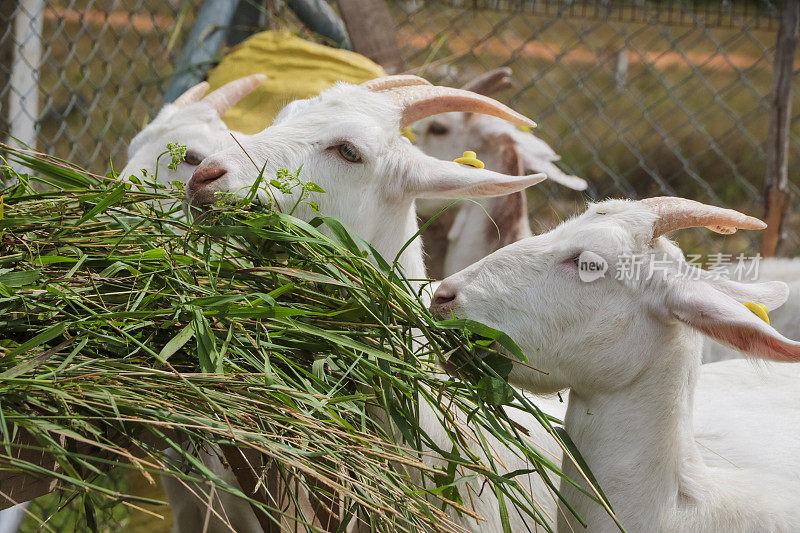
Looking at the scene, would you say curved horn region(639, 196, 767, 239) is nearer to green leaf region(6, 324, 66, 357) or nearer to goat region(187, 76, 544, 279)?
goat region(187, 76, 544, 279)

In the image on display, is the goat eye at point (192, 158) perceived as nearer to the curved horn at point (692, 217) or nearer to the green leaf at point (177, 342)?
the green leaf at point (177, 342)

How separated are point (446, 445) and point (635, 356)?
525mm

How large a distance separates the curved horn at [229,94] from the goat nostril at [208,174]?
124 centimetres

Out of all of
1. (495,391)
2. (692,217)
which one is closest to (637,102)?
(692,217)

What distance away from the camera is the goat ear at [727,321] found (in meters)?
1.76

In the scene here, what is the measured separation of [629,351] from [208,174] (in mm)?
1096

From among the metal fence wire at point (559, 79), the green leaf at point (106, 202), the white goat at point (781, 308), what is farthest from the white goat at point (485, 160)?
the green leaf at point (106, 202)

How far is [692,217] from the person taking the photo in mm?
1969

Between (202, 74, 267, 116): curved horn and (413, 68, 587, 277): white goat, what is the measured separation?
1127mm

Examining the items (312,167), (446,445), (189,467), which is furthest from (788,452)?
(189,467)

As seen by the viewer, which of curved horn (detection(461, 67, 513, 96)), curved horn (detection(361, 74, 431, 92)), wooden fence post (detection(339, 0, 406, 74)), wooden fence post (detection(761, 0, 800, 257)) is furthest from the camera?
wooden fence post (detection(761, 0, 800, 257))

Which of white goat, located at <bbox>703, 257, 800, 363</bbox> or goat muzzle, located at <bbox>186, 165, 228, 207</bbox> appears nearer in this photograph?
goat muzzle, located at <bbox>186, 165, 228, 207</bbox>

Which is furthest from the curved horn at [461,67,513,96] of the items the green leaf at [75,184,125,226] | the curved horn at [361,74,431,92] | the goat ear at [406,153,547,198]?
the green leaf at [75,184,125,226]

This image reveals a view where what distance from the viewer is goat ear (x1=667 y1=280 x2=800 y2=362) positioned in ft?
5.77
